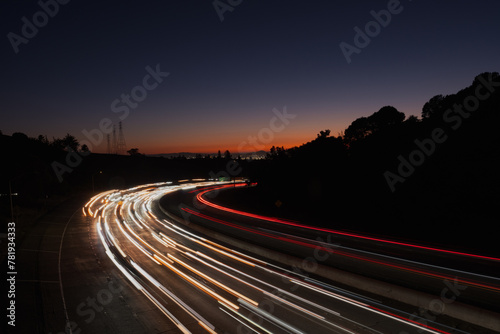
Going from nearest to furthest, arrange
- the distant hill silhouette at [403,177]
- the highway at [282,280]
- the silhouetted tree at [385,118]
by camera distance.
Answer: the highway at [282,280] → the distant hill silhouette at [403,177] → the silhouetted tree at [385,118]

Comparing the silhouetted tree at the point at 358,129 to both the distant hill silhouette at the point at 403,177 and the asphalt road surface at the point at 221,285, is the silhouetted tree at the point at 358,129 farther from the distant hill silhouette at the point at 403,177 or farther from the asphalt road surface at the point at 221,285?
the asphalt road surface at the point at 221,285

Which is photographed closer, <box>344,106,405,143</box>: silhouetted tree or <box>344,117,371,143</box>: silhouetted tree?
<box>344,106,405,143</box>: silhouetted tree

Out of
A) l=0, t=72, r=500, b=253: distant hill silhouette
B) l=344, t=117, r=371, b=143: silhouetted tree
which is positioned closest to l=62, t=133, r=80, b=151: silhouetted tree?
l=0, t=72, r=500, b=253: distant hill silhouette

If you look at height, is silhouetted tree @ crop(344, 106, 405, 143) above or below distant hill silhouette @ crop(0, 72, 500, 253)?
above

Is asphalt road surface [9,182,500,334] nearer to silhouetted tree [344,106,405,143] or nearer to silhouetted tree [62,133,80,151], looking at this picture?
silhouetted tree [344,106,405,143]

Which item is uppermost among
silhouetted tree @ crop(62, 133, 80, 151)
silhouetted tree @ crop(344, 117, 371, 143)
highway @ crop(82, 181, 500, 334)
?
silhouetted tree @ crop(62, 133, 80, 151)

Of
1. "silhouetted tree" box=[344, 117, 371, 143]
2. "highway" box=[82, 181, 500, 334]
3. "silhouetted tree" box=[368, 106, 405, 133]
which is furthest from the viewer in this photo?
"silhouetted tree" box=[344, 117, 371, 143]

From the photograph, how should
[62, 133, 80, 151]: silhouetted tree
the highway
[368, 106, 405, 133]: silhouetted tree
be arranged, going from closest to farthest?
the highway < [368, 106, 405, 133]: silhouetted tree < [62, 133, 80, 151]: silhouetted tree

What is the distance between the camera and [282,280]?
1319 cm

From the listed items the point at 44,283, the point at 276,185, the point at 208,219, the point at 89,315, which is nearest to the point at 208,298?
the point at 89,315

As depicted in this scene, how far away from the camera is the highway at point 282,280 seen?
9.57 m

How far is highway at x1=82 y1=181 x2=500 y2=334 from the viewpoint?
9.57 m

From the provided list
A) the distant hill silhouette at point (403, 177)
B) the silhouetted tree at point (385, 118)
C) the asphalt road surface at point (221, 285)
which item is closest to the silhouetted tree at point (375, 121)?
the silhouetted tree at point (385, 118)

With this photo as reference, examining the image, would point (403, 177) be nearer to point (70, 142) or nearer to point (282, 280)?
point (282, 280)
